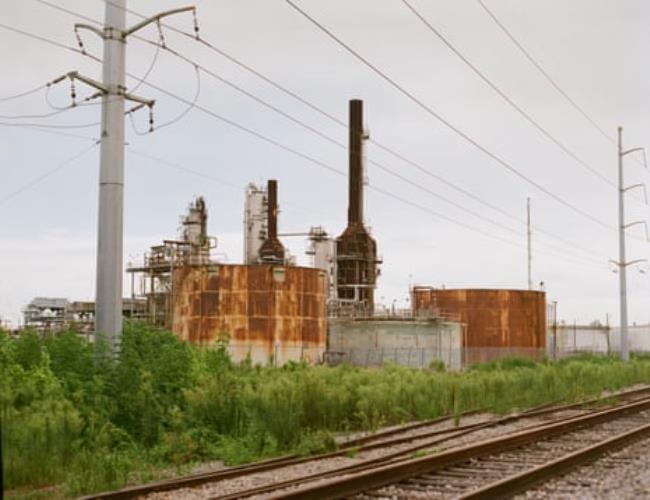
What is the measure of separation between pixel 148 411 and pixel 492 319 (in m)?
46.5

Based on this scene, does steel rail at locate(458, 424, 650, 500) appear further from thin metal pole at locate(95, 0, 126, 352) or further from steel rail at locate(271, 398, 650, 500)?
thin metal pole at locate(95, 0, 126, 352)

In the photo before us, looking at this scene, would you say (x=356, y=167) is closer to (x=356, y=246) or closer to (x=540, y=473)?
(x=356, y=246)

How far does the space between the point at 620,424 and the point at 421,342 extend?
33.1 meters

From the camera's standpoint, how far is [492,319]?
58.5 meters

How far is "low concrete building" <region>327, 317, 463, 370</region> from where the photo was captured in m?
50.3

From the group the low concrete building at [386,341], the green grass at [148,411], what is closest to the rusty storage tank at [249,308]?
the low concrete building at [386,341]

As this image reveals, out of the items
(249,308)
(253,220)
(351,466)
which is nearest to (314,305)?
(249,308)

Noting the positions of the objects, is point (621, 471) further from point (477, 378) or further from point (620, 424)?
point (477, 378)

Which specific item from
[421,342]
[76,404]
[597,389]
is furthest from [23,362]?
[421,342]

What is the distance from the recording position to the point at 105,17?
56.2 feet

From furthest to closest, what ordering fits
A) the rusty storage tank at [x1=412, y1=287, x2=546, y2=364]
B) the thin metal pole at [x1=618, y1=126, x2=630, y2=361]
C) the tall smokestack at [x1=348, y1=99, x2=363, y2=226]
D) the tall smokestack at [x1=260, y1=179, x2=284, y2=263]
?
the tall smokestack at [x1=260, y1=179, x2=284, y2=263] < the tall smokestack at [x1=348, y1=99, x2=363, y2=226] < the rusty storage tank at [x1=412, y1=287, x2=546, y2=364] < the thin metal pole at [x1=618, y1=126, x2=630, y2=361]

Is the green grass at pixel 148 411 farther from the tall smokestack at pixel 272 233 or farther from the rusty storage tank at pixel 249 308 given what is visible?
the tall smokestack at pixel 272 233

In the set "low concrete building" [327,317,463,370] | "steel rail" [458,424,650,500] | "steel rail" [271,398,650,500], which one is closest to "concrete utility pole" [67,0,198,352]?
"steel rail" [271,398,650,500]

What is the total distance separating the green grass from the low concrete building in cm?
3027
